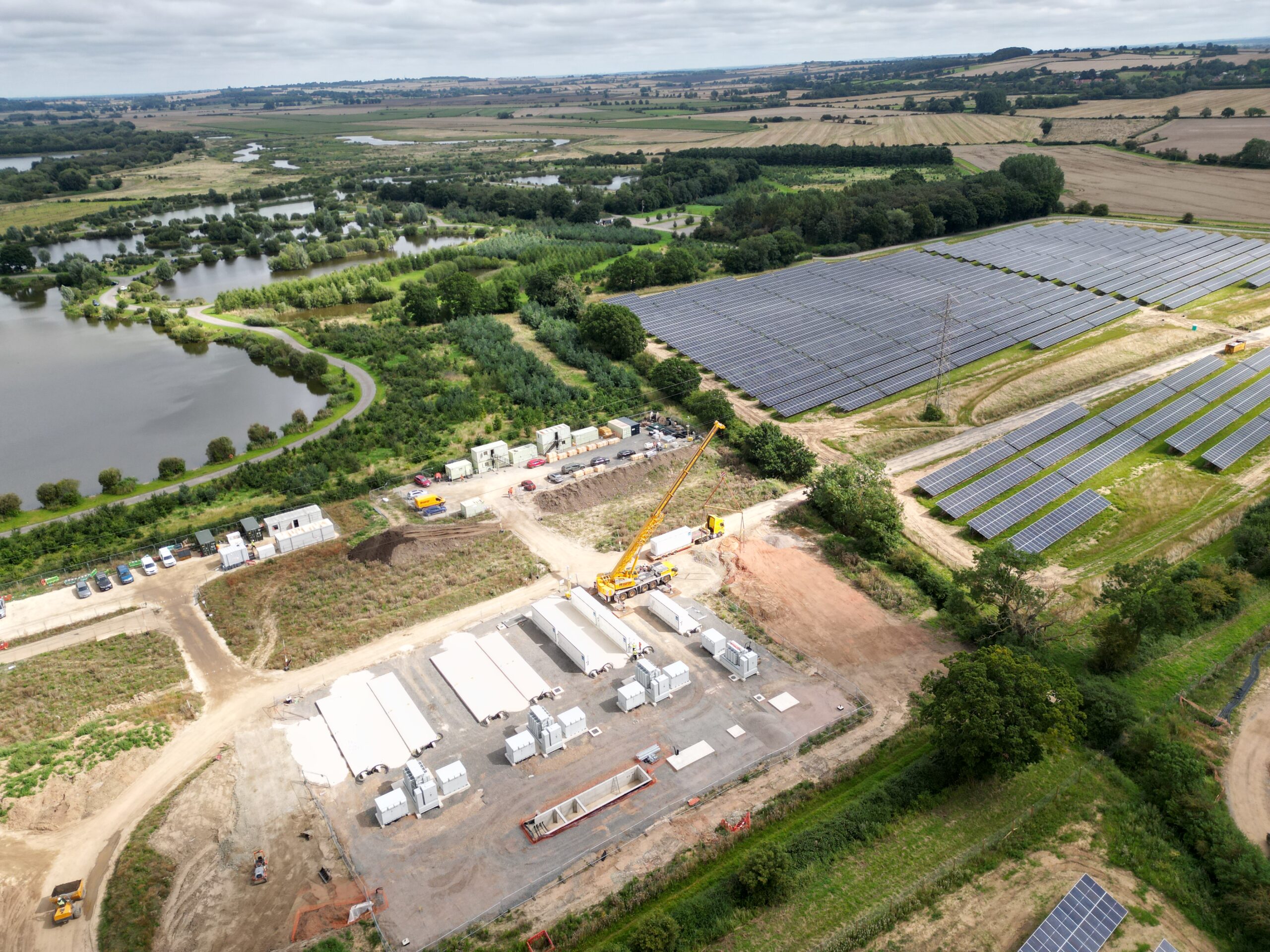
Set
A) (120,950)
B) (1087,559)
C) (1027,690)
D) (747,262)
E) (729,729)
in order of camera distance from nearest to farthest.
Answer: (120,950)
(1027,690)
(729,729)
(1087,559)
(747,262)

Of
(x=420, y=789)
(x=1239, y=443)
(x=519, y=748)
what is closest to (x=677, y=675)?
(x=519, y=748)

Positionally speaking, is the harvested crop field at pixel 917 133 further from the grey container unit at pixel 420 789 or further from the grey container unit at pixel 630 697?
the grey container unit at pixel 420 789

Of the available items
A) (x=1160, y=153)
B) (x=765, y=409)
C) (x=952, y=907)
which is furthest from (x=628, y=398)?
(x=1160, y=153)

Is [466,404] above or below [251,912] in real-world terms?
above

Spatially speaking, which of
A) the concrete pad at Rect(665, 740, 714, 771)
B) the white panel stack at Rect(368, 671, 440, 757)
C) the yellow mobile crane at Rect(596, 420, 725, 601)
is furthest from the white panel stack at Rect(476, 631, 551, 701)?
the concrete pad at Rect(665, 740, 714, 771)

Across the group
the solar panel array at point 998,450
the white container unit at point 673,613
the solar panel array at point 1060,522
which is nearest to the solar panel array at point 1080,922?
the white container unit at point 673,613

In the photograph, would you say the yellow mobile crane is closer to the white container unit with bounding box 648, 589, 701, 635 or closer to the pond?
the white container unit with bounding box 648, 589, 701, 635

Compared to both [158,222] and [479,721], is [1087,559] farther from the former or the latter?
[158,222]
